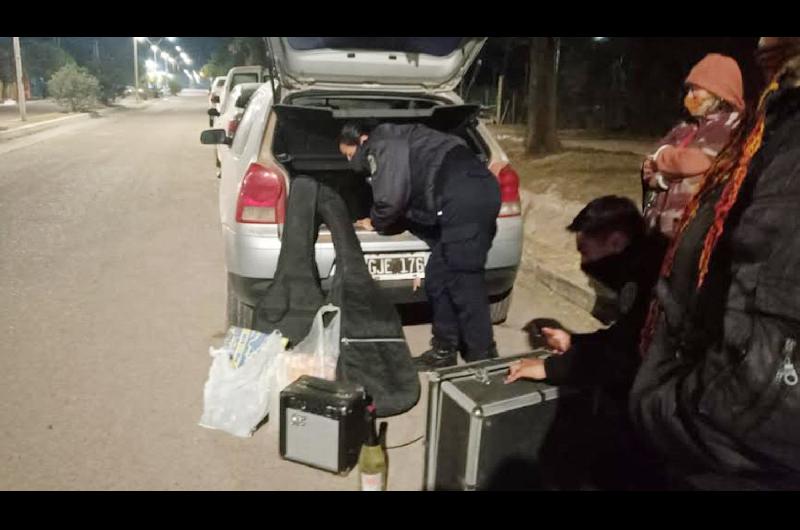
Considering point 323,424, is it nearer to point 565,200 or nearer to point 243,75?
point 565,200

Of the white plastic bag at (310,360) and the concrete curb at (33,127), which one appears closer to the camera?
the white plastic bag at (310,360)

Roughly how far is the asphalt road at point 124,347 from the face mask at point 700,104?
5.78ft

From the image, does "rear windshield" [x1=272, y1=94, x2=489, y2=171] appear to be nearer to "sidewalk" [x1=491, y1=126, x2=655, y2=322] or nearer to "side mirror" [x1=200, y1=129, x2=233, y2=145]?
"side mirror" [x1=200, y1=129, x2=233, y2=145]

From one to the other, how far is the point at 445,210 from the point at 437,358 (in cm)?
96

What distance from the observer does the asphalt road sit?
2715 millimetres

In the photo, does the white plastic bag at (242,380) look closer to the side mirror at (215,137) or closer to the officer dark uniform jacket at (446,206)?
the officer dark uniform jacket at (446,206)

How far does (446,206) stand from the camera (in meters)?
3.46

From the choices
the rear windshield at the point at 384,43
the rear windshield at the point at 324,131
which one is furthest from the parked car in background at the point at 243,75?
the rear windshield at the point at 384,43

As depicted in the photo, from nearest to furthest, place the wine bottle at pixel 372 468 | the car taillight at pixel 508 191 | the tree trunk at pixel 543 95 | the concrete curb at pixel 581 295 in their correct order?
the wine bottle at pixel 372 468 → the car taillight at pixel 508 191 → the concrete curb at pixel 581 295 → the tree trunk at pixel 543 95

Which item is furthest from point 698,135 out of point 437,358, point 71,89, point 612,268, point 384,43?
point 71,89

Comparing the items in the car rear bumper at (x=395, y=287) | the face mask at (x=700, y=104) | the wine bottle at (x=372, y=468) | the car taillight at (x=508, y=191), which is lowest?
the wine bottle at (x=372, y=468)

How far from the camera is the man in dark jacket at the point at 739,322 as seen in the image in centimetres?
113
